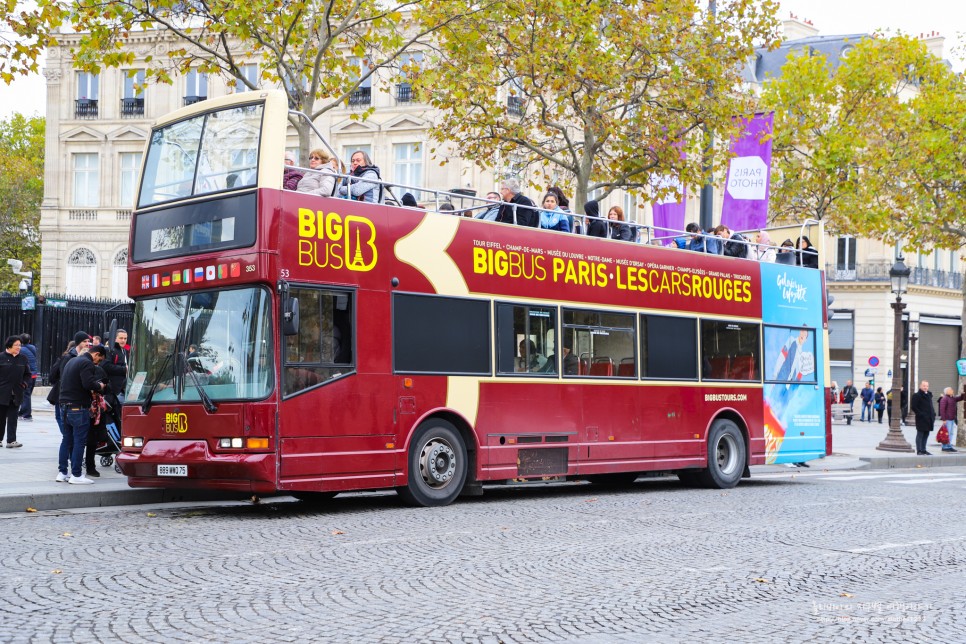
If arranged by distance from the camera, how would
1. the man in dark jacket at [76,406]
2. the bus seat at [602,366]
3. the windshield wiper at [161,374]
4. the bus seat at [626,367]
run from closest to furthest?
the windshield wiper at [161,374], the man in dark jacket at [76,406], the bus seat at [602,366], the bus seat at [626,367]

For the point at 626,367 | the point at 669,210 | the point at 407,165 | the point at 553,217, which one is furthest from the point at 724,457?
the point at 407,165

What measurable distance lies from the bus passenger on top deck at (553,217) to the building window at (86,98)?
126 ft

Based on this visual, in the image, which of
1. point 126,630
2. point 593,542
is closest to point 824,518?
point 593,542

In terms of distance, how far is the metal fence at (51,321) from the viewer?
95.1 ft

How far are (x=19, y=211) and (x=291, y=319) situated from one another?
54793mm

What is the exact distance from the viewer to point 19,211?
60.9 metres

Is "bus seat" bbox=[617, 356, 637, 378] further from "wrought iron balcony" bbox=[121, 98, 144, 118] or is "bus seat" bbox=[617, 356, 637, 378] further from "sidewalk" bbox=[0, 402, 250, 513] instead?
"wrought iron balcony" bbox=[121, 98, 144, 118]

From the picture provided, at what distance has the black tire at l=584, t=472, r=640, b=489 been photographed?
57.4 ft

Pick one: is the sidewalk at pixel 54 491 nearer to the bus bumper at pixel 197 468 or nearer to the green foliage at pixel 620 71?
the bus bumper at pixel 197 468

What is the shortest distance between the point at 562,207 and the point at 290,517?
19.3ft

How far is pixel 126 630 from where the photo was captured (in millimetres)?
6203

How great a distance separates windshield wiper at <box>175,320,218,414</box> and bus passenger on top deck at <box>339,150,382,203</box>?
2192 millimetres

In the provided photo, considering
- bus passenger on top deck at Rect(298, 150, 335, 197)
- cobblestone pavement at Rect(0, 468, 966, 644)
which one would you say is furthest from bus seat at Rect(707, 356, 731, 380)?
bus passenger on top deck at Rect(298, 150, 335, 197)

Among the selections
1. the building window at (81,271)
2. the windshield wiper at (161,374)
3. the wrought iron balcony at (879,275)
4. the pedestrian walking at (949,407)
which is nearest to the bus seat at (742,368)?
the windshield wiper at (161,374)
